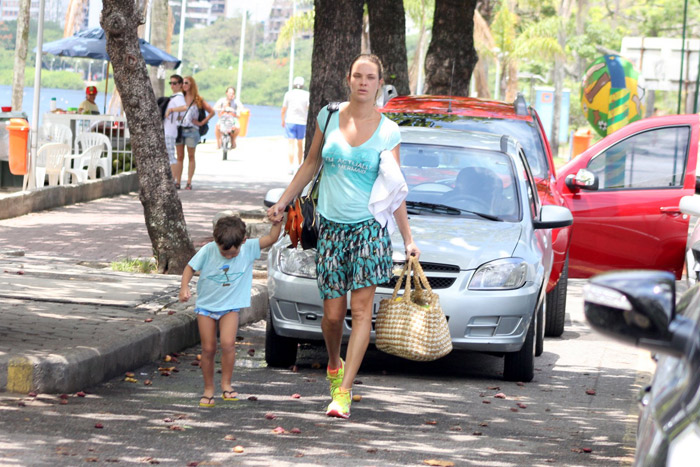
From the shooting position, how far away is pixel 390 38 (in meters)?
18.5

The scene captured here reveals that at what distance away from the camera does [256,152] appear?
128 feet

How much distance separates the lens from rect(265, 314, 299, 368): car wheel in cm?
838

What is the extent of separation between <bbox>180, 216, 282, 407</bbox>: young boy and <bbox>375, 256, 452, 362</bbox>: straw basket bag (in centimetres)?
77

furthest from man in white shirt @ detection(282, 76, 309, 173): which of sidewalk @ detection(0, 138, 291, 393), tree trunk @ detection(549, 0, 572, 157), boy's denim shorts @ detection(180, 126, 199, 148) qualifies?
tree trunk @ detection(549, 0, 572, 157)

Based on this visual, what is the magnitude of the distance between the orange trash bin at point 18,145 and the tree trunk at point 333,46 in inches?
211

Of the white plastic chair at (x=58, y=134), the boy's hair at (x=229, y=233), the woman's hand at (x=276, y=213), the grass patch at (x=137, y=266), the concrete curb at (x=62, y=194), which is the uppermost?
the woman's hand at (x=276, y=213)

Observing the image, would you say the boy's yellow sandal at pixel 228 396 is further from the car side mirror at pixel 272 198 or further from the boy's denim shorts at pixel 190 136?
the boy's denim shorts at pixel 190 136

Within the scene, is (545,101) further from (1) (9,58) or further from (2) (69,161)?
(2) (69,161)

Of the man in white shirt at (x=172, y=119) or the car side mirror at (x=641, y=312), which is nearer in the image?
the car side mirror at (x=641, y=312)

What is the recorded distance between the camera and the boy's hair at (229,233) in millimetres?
6949

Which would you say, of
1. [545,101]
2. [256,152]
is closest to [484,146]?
[256,152]

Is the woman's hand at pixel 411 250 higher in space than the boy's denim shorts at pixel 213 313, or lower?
higher

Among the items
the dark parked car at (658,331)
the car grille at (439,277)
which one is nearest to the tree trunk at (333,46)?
the car grille at (439,277)

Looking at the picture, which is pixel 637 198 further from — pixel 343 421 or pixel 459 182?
pixel 343 421
